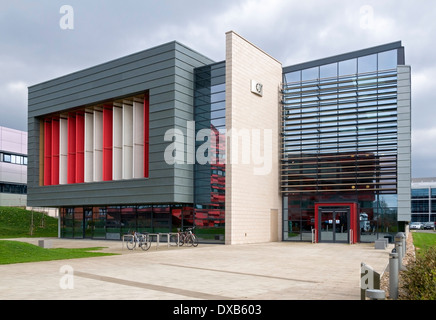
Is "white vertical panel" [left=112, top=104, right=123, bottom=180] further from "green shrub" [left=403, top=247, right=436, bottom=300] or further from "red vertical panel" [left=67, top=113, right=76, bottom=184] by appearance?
"green shrub" [left=403, top=247, right=436, bottom=300]

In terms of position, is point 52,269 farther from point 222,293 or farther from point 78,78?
point 78,78

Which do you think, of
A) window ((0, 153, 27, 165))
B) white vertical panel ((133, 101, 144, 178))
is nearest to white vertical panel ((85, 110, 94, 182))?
white vertical panel ((133, 101, 144, 178))

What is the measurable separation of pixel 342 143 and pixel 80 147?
1951 cm

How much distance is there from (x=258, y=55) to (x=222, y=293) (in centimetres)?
2343

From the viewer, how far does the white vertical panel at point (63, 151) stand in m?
36.8

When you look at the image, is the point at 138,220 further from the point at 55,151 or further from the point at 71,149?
the point at 55,151

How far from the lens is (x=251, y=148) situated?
29.7 m

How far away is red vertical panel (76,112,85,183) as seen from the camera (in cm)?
3538

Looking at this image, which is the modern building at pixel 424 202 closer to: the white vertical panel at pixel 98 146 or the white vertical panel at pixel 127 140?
the white vertical panel at pixel 98 146

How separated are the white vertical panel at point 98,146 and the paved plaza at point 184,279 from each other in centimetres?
1746

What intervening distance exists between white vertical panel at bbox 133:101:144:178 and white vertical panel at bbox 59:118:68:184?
27.2 ft

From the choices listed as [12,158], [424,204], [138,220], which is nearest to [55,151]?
[138,220]

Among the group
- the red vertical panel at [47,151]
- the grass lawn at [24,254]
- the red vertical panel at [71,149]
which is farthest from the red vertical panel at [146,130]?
the grass lawn at [24,254]

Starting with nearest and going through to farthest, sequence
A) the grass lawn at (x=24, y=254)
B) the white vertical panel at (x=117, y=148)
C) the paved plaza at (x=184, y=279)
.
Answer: the paved plaza at (x=184, y=279), the grass lawn at (x=24, y=254), the white vertical panel at (x=117, y=148)
